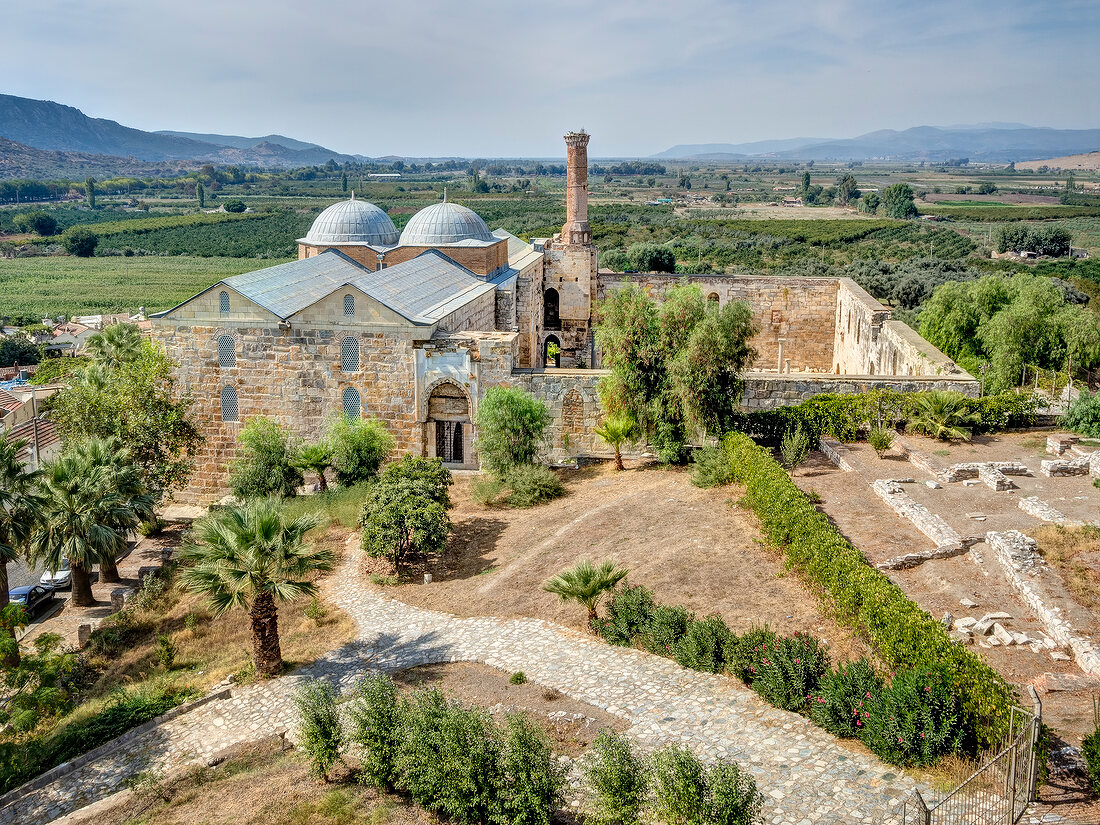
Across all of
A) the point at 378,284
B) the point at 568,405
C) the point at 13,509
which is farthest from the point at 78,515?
the point at 568,405

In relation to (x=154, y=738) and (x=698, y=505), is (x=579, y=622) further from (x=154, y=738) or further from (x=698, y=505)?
(x=154, y=738)

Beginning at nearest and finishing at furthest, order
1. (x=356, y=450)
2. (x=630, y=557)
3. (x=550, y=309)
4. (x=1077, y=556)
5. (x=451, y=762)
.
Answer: (x=451, y=762)
(x=1077, y=556)
(x=630, y=557)
(x=356, y=450)
(x=550, y=309)

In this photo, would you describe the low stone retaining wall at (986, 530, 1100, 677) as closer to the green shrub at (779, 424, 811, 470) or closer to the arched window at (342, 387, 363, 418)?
the green shrub at (779, 424, 811, 470)

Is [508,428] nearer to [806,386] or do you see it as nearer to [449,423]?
[449,423]

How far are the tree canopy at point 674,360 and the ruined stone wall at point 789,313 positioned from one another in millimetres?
15699

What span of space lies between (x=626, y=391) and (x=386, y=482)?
6171 millimetres

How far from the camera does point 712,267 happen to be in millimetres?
60094

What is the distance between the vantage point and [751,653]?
1073 centimetres

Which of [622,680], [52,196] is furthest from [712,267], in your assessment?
[52,196]

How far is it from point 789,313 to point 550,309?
10.2 meters

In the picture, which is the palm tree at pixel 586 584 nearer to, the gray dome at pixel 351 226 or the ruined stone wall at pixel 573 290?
the ruined stone wall at pixel 573 290

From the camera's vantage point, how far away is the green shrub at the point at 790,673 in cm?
1000

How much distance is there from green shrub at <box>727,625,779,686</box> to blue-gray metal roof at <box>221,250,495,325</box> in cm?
1311

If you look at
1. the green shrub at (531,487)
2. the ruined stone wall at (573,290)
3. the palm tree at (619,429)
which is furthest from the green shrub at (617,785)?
the ruined stone wall at (573,290)
